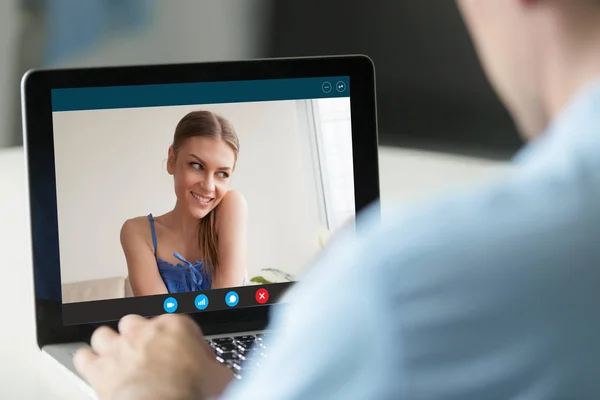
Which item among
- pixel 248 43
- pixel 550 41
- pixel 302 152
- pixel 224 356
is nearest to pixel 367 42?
pixel 248 43

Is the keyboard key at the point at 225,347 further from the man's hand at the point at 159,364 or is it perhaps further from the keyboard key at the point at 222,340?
the man's hand at the point at 159,364

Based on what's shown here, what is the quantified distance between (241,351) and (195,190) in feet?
0.63

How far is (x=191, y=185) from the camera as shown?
0.91 m

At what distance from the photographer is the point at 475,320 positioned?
340mm

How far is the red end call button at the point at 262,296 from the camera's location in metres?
0.91

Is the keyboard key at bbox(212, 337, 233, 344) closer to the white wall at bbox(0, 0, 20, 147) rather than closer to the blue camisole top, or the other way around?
the blue camisole top

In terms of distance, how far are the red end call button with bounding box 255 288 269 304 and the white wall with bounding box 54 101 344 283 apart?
0.08ft

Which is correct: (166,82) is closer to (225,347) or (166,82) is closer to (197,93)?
(197,93)

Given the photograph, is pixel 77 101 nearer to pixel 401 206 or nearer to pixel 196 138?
pixel 196 138

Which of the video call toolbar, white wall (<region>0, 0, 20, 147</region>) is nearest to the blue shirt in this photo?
the video call toolbar

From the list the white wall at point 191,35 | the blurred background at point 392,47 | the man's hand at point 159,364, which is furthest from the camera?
the blurred background at point 392,47

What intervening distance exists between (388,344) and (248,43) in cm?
252

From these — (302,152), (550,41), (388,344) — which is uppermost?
(302,152)

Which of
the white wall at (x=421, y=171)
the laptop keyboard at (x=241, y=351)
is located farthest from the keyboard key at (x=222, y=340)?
the white wall at (x=421, y=171)
